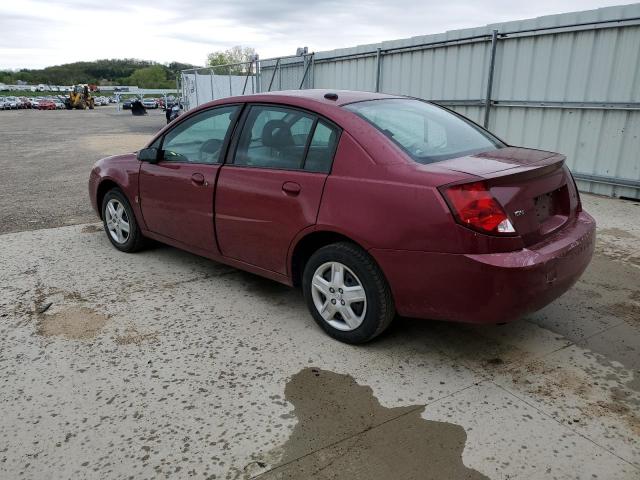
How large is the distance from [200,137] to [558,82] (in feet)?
19.9

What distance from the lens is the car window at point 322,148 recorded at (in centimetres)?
317

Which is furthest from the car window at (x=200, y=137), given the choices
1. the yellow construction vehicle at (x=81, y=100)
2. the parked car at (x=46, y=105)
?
the parked car at (x=46, y=105)

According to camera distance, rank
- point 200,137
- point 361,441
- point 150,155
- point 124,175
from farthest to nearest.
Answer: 1. point 124,175
2. point 150,155
3. point 200,137
4. point 361,441

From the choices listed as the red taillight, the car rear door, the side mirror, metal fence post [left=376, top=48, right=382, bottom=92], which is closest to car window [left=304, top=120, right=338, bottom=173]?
the car rear door

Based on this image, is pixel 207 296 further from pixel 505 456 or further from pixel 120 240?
pixel 505 456

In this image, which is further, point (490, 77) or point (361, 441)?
point (490, 77)

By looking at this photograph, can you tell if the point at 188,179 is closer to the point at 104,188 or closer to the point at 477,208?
the point at 104,188

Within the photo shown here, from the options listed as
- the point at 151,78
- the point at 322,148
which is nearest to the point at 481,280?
the point at 322,148

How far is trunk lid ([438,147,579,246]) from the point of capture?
2.69 metres

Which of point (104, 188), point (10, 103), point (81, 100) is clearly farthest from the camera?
point (10, 103)

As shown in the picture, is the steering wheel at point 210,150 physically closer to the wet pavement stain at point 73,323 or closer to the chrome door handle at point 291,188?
the chrome door handle at point 291,188

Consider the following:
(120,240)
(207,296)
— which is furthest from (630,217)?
(120,240)

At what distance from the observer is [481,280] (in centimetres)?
258

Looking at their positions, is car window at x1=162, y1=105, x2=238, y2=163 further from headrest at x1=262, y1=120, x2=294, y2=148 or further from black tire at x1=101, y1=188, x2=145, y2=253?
black tire at x1=101, y1=188, x2=145, y2=253
